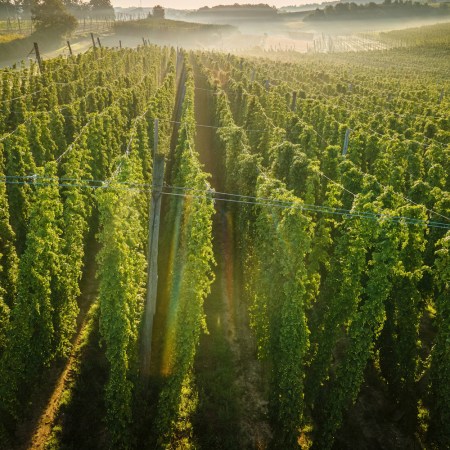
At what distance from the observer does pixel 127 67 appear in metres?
41.3

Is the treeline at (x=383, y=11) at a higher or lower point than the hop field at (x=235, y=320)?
higher

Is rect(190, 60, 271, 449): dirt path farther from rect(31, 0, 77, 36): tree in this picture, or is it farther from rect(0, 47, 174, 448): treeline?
rect(31, 0, 77, 36): tree

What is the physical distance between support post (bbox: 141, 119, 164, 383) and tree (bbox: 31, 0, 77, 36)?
73.0 m

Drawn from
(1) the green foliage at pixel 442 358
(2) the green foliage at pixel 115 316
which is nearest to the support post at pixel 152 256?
(2) the green foliage at pixel 115 316

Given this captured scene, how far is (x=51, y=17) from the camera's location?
67.7 metres

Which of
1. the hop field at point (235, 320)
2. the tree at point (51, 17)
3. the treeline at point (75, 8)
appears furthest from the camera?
the treeline at point (75, 8)

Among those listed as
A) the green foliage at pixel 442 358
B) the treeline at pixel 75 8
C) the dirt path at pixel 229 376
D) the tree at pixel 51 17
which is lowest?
the dirt path at pixel 229 376

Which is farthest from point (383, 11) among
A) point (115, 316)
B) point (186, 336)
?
point (115, 316)

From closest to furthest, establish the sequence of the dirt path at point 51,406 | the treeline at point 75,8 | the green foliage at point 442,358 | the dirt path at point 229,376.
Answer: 1. the green foliage at point 442,358
2. the dirt path at point 51,406
3. the dirt path at point 229,376
4. the treeline at point 75,8

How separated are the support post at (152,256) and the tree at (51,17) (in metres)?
73.0

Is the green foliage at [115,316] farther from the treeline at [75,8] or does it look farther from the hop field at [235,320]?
the treeline at [75,8]

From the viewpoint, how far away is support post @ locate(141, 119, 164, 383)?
811 cm

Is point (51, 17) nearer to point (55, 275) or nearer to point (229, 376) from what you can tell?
point (55, 275)

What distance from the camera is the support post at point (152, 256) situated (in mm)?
8109
